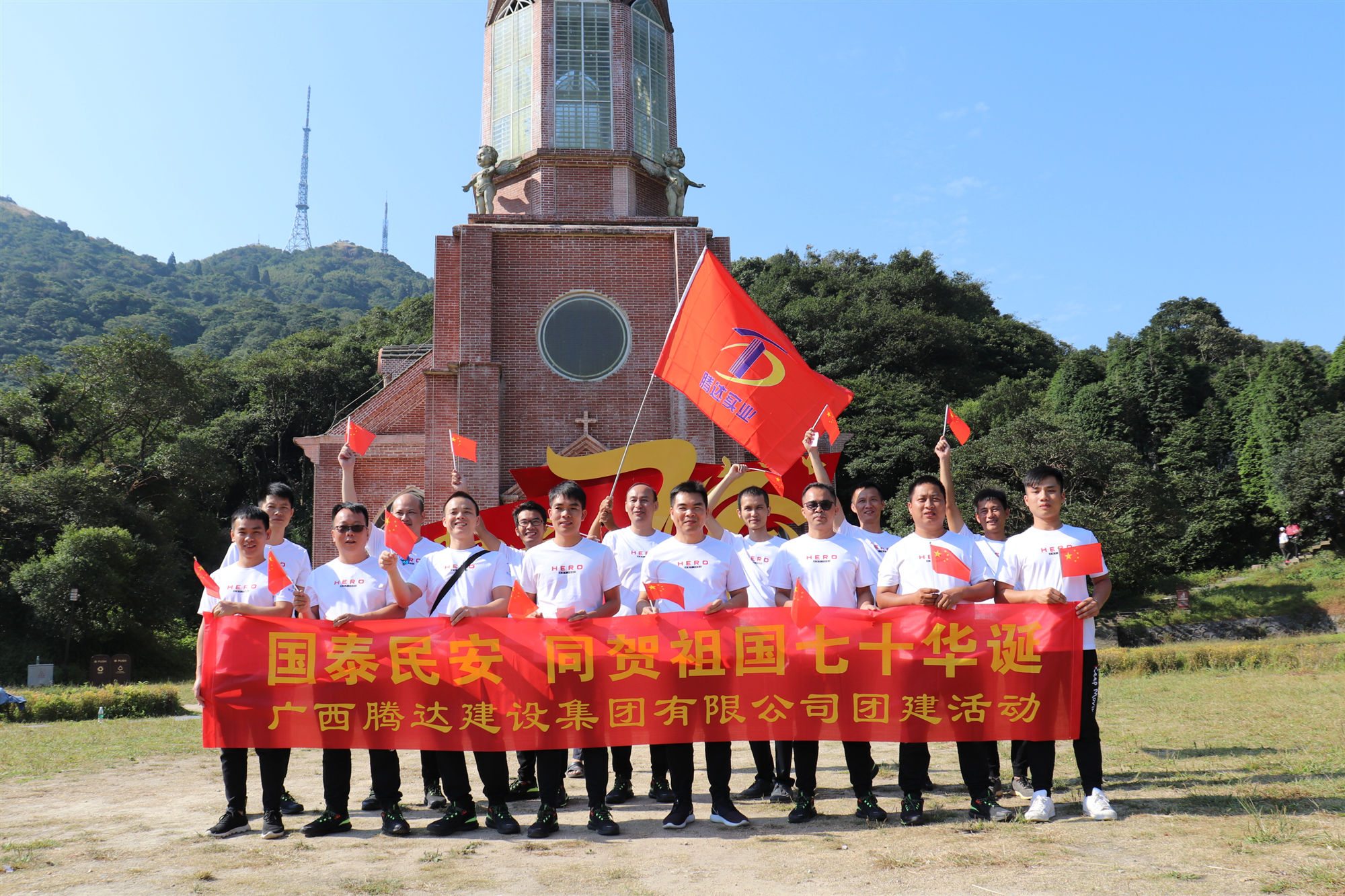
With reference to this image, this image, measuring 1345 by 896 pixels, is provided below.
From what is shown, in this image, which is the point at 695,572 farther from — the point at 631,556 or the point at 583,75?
the point at 583,75

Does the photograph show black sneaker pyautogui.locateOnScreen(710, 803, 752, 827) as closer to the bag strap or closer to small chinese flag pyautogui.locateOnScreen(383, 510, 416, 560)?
the bag strap

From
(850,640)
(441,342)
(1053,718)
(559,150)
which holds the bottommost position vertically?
(1053,718)

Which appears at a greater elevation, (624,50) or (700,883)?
(624,50)

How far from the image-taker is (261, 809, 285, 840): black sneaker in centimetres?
552

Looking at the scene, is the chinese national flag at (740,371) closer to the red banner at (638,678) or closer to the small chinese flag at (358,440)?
the small chinese flag at (358,440)

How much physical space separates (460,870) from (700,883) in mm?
1213

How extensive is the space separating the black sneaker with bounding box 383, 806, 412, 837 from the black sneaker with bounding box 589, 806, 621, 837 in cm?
107

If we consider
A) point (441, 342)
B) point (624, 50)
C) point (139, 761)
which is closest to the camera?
point (139, 761)

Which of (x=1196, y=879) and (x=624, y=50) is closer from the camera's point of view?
(x=1196, y=879)

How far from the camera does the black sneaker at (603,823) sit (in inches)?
213

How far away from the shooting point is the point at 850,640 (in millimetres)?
5914

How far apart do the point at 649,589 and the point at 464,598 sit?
1.16m

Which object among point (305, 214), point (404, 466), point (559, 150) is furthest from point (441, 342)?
point (305, 214)

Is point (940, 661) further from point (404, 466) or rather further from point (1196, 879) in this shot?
point (404, 466)
